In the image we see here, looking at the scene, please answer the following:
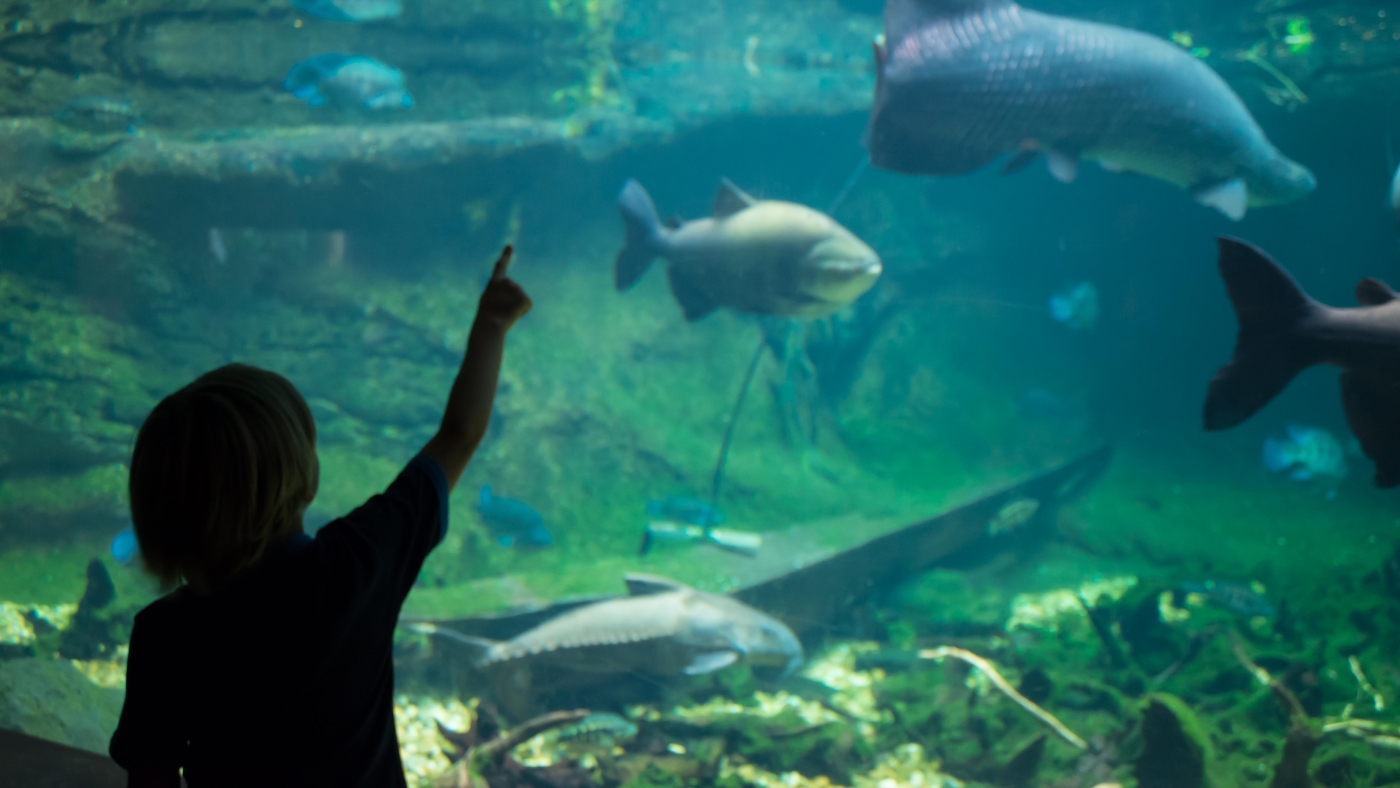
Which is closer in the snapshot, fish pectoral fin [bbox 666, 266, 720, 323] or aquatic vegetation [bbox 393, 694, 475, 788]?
aquatic vegetation [bbox 393, 694, 475, 788]

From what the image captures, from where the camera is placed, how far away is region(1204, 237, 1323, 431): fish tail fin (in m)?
2.23

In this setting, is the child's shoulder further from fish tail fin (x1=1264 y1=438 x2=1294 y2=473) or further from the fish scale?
fish tail fin (x1=1264 y1=438 x2=1294 y2=473)

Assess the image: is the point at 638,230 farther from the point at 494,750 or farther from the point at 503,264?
the point at 503,264

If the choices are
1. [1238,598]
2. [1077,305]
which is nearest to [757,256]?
[1238,598]

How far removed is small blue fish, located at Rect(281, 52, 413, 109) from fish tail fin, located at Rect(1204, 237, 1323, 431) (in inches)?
317

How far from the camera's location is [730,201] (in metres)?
4.21

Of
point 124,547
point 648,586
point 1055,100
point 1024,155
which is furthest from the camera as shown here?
point 124,547

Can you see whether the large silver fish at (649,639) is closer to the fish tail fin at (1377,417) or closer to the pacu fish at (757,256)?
the pacu fish at (757,256)

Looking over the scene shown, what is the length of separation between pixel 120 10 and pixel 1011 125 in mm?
11470

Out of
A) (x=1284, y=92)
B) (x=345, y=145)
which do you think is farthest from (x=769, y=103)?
(x=1284, y=92)

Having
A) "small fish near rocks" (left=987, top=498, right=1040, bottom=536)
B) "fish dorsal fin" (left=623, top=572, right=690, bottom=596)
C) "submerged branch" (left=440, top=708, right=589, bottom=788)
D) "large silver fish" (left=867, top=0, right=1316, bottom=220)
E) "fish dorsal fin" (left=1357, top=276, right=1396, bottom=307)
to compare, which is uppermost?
"large silver fish" (left=867, top=0, right=1316, bottom=220)

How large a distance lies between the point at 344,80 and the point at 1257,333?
8.31 metres

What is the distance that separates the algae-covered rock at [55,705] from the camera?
126 inches

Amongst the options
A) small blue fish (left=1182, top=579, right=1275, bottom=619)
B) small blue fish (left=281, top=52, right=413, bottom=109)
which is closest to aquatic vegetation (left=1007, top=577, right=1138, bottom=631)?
small blue fish (left=1182, top=579, right=1275, bottom=619)
